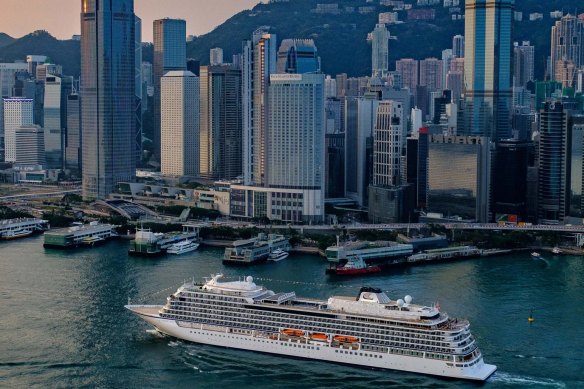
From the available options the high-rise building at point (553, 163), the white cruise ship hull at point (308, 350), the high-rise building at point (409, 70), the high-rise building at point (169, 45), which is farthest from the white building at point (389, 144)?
the high-rise building at point (409, 70)

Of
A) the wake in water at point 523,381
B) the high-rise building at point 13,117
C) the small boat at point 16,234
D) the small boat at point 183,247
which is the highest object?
the high-rise building at point 13,117

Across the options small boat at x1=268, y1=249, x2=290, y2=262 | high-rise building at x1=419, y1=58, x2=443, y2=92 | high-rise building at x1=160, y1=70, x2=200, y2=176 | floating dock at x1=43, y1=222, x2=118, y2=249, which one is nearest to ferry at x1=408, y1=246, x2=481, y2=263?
small boat at x1=268, y1=249, x2=290, y2=262

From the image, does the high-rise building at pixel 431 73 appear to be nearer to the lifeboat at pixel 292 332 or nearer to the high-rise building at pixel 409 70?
the high-rise building at pixel 409 70

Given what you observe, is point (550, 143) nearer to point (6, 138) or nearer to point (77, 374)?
point (77, 374)

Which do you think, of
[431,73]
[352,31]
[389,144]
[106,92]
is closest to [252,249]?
[389,144]

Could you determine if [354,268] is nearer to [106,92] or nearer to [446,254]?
[446,254]
